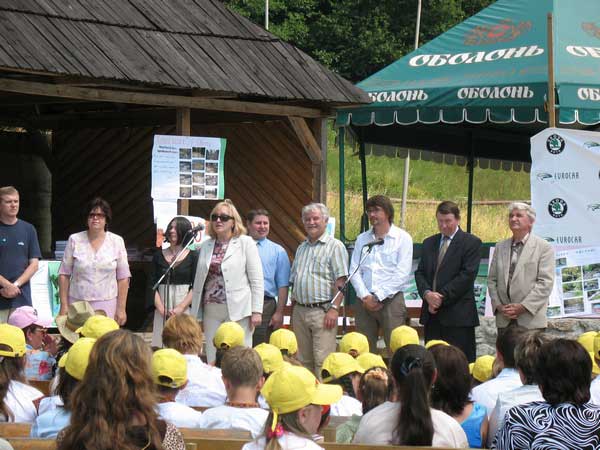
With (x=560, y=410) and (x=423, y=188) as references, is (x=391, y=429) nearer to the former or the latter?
(x=560, y=410)

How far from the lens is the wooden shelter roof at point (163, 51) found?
10.7 meters

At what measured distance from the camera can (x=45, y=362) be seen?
24.9 ft

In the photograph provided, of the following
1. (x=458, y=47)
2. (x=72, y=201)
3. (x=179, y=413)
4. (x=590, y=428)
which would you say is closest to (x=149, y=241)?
(x=72, y=201)

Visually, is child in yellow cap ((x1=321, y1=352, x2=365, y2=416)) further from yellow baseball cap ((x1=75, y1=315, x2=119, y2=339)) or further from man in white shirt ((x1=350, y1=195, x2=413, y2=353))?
man in white shirt ((x1=350, y1=195, x2=413, y2=353))

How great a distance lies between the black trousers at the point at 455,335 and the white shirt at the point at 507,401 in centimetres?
387

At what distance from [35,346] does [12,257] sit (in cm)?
146

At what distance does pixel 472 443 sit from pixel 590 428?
3.53 feet

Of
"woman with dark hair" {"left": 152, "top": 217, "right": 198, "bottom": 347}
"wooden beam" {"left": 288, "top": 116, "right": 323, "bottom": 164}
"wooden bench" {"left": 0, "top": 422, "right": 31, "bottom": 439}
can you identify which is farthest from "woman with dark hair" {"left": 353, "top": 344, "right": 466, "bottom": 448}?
"wooden beam" {"left": 288, "top": 116, "right": 323, "bottom": 164}

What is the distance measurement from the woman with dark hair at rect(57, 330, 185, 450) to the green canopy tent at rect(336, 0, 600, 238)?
315 inches

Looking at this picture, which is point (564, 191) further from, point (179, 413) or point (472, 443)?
point (179, 413)

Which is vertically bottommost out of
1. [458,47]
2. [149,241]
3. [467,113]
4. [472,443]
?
[472,443]

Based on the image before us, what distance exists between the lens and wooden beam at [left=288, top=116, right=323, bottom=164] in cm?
1341

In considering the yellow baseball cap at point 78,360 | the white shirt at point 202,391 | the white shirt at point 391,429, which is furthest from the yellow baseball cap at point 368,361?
the yellow baseball cap at point 78,360

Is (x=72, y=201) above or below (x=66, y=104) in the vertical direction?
below
